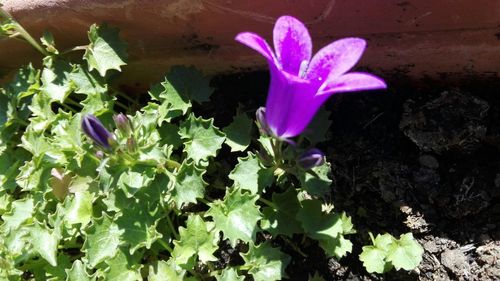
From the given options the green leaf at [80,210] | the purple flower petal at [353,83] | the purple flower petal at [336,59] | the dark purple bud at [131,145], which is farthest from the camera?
the green leaf at [80,210]

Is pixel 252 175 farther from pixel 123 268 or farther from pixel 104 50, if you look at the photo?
pixel 104 50

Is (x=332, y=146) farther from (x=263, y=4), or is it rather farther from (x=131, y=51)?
(x=131, y=51)

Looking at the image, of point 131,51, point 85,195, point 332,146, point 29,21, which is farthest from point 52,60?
point 332,146

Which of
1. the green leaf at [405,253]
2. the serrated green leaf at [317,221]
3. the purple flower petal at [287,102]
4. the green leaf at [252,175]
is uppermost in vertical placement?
the purple flower petal at [287,102]

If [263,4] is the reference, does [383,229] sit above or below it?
below

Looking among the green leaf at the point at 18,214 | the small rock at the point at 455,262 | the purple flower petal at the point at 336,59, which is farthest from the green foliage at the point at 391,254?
the green leaf at the point at 18,214

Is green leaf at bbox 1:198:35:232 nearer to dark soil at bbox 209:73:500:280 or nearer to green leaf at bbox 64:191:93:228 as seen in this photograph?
green leaf at bbox 64:191:93:228

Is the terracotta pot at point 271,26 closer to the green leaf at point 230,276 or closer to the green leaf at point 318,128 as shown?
the green leaf at point 318,128
